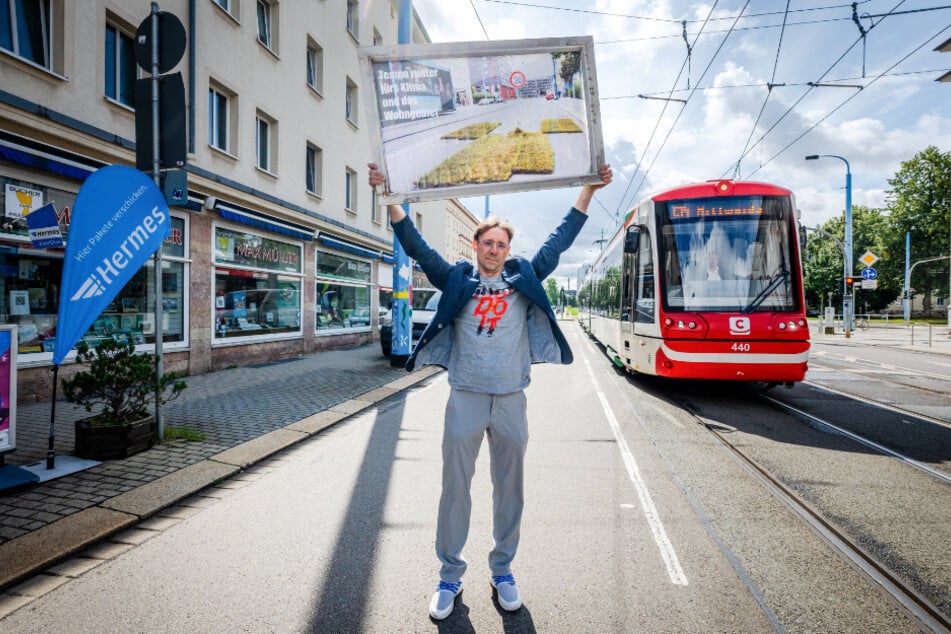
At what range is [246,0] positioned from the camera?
11.8 m

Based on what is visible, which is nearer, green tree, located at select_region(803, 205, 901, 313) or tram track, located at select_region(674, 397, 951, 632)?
tram track, located at select_region(674, 397, 951, 632)

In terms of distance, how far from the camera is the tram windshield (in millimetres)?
7246

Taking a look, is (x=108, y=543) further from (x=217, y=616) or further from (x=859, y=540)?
(x=859, y=540)

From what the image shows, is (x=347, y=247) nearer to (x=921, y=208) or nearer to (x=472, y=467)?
(x=472, y=467)

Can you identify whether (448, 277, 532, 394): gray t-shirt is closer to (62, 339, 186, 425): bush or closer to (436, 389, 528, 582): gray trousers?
(436, 389, 528, 582): gray trousers

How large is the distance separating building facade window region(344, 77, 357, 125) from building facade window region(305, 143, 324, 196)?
285 cm

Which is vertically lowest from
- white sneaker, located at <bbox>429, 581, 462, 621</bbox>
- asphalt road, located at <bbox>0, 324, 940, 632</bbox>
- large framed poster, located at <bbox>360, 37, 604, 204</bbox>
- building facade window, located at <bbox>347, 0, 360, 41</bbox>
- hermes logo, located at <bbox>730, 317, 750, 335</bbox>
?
asphalt road, located at <bbox>0, 324, 940, 632</bbox>

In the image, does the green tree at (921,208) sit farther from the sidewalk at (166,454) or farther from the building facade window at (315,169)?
the sidewalk at (166,454)

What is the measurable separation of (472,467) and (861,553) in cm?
239

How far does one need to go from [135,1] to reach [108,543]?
31.3ft

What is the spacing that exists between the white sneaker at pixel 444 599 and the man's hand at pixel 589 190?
208cm

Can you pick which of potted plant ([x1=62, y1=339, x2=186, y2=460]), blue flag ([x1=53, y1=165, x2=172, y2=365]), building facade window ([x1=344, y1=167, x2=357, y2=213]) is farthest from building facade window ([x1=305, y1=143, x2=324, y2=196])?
potted plant ([x1=62, y1=339, x2=186, y2=460])

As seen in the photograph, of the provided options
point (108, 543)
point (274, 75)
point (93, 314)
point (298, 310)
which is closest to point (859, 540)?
point (108, 543)

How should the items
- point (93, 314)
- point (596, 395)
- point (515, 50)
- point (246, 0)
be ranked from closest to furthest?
point (515, 50) < point (93, 314) < point (596, 395) < point (246, 0)
